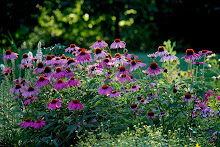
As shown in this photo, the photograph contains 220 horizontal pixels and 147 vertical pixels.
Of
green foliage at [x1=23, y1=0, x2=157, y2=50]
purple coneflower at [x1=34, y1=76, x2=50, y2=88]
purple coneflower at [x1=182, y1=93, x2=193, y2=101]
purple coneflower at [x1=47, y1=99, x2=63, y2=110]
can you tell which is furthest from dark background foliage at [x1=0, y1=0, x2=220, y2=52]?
purple coneflower at [x1=182, y1=93, x2=193, y2=101]

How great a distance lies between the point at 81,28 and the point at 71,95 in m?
6.77

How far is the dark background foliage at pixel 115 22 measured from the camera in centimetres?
830

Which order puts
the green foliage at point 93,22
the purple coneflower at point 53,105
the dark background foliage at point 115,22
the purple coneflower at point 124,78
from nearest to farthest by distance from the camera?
the purple coneflower at point 53,105 < the purple coneflower at point 124,78 < the dark background foliage at point 115,22 < the green foliage at point 93,22

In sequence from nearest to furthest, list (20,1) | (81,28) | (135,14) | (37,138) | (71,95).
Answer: (37,138) < (71,95) < (20,1) < (135,14) < (81,28)

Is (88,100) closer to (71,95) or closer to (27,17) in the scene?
(71,95)

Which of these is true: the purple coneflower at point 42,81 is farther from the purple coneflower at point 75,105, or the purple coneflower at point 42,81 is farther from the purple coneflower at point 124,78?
the purple coneflower at point 124,78

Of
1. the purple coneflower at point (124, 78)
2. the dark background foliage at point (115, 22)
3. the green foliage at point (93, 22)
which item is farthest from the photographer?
the green foliage at point (93, 22)

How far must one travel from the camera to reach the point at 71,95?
2871 mm

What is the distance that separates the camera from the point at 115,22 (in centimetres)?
901

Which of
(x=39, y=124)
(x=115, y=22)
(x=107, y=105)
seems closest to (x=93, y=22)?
(x=115, y=22)

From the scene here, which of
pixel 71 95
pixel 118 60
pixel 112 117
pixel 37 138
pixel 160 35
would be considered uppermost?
pixel 160 35

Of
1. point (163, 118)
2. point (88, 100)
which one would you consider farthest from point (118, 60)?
point (163, 118)

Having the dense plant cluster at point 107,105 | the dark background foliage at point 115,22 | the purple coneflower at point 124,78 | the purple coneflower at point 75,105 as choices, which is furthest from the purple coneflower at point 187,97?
the dark background foliage at point 115,22

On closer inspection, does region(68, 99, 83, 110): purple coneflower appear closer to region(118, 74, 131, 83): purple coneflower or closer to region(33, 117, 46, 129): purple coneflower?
region(33, 117, 46, 129): purple coneflower
